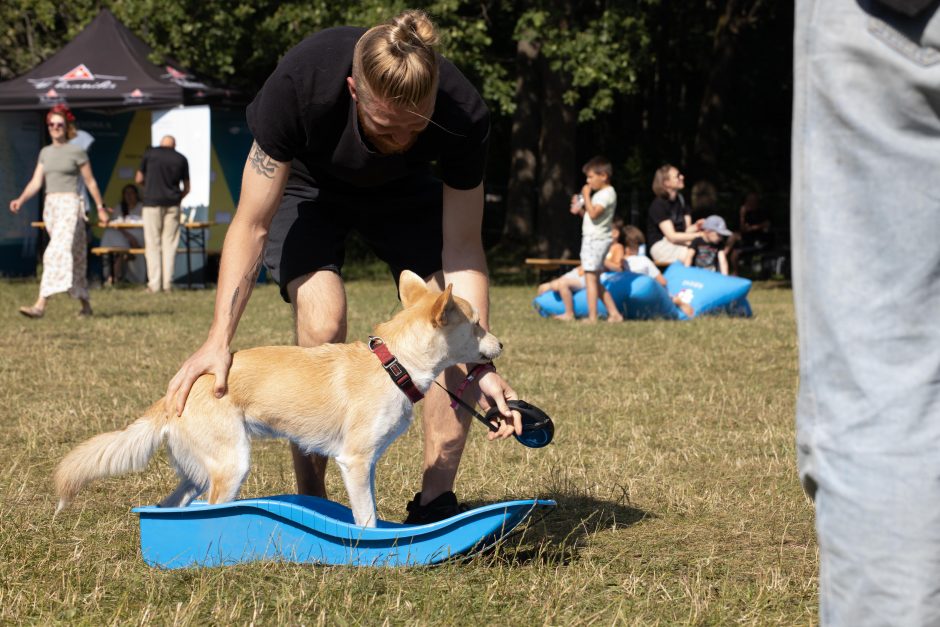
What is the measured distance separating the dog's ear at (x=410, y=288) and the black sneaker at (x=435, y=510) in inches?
29.1

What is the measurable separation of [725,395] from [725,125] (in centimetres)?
2863

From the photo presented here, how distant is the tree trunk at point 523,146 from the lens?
23892 millimetres

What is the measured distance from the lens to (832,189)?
1854mm

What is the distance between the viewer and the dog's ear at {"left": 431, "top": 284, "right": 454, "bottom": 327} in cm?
390

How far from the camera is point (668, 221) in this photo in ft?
51.6

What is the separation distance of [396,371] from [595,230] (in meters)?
9.63

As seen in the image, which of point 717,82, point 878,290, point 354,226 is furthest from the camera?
point 717,82

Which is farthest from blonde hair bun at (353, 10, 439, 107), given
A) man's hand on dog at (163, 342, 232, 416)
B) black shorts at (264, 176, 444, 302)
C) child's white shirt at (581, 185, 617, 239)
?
child's white shirt at (581, 185, 617, 239)

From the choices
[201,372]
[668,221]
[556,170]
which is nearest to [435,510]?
[201,372]

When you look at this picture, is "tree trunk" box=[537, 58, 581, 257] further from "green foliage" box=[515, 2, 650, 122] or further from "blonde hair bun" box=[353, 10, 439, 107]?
"blonde hair bun" box=[353, 10, 439, 107]

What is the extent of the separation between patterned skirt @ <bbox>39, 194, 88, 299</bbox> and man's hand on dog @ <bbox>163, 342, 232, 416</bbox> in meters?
9.72

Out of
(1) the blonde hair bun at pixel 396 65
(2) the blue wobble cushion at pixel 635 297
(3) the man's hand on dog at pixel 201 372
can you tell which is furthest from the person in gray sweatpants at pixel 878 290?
(2) the blue wobble cushion at pixel 635 297

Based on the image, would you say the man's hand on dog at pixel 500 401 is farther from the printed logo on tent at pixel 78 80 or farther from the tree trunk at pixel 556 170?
the tree trunk at pixel 556 170

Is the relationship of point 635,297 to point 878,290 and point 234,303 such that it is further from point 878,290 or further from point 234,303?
point 878,290
